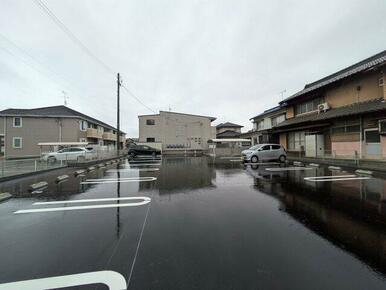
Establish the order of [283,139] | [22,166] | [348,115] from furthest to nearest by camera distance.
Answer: [283,139] < [348,115] < [22,166]

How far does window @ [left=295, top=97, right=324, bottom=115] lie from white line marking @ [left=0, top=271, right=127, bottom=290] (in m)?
22.1

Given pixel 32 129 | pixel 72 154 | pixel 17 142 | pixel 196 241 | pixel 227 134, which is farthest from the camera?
pixel 227 134

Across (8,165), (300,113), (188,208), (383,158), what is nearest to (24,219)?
(188,208)

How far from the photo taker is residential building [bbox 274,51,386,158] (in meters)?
13.4

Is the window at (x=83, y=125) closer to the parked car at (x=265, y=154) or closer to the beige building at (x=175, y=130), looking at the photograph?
the beige building at (x=175, y=130)

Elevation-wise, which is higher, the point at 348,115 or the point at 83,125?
the point at 83,125

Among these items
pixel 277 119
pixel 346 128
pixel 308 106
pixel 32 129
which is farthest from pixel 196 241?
pixel 32 129

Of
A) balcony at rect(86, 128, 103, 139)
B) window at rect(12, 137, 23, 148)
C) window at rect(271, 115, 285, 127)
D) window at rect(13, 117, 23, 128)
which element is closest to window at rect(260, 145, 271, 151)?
window at rect(271, 115, 285, 127)

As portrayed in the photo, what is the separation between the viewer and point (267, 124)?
30250 mm

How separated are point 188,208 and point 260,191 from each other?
10.5 ft

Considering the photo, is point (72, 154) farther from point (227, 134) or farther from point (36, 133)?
point (227, 134)

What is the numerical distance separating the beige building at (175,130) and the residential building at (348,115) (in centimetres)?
1757

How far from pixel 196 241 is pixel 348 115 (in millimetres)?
15488

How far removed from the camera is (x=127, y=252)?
3.22 metres
